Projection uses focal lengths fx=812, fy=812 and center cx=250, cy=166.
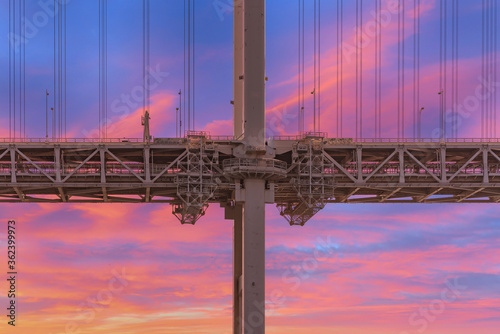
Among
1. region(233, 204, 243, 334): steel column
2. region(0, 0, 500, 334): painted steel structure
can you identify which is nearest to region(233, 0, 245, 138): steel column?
region(0, 0, 500, 334): painted steel structure

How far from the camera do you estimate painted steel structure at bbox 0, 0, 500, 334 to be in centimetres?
7756

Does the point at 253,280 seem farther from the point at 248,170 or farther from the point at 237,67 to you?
the point at 237,67

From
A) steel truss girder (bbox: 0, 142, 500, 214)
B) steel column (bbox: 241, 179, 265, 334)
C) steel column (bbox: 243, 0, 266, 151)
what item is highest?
steel column (bbox: 243, 0, 266, 151)

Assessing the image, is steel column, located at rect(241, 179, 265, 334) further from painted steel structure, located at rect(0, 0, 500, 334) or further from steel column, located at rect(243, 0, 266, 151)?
steel column, located at rect(243, 0, 266, 151)

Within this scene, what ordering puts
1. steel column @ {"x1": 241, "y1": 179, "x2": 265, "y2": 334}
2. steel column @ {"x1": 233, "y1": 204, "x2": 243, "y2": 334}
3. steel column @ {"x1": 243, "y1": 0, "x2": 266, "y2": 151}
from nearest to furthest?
steel column @ {"x1": 241, "y1": 179, "x2": 265, "y2": 334} < steel column @ {"x1": 243, "y1": 0, "x2": 266, "y2": 151} < steel column @ {"x1": 233, "y1": 204, "x2": 243, "y2": 334}

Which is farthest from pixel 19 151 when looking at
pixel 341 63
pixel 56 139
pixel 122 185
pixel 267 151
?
pixel 341 63

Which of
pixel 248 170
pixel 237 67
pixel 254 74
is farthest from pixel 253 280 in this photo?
pixel 237 67

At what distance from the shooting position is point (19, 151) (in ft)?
266

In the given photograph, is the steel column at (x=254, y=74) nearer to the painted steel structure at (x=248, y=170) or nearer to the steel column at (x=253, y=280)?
the painted steel structure at (x=248, y=170)

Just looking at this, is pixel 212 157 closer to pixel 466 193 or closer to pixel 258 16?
pixel 258 16

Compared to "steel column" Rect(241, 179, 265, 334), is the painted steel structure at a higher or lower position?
higher

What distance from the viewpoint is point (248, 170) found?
253 feet

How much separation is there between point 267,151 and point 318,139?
567 centimetres

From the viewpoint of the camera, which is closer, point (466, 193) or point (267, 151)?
point (267, 151)
